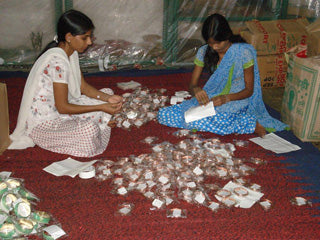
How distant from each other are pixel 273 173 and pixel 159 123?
1133mm

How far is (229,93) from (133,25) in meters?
2.30

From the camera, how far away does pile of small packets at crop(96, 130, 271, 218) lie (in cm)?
210

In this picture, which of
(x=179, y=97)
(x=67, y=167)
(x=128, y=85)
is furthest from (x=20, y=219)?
(x=128, y=85)

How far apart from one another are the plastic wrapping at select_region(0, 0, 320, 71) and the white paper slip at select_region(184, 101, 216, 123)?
2.08 m

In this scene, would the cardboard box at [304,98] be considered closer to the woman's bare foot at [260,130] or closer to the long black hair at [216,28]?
the woman's bare foot at [260,130]

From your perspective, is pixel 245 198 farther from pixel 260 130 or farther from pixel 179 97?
pixel 179 97

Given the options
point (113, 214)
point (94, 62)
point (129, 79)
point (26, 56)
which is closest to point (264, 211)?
point (113, 214)

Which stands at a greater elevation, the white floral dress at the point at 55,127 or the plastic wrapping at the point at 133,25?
the plastic wrapping at the point at 133,25

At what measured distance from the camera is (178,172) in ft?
7.70

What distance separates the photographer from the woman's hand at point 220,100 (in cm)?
275

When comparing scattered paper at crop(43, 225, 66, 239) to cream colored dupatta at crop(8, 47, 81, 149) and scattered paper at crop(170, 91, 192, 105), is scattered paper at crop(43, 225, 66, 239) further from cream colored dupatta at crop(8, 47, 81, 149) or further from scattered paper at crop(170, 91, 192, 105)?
scattered paper at crop(170, 91, 192, 105)

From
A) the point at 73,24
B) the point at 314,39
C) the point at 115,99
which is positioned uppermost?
the point at 73,24

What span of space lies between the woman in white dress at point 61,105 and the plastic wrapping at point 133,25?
2136mm

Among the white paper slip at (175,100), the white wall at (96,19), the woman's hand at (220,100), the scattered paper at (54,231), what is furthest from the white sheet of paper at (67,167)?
the white wall at (96,19)
